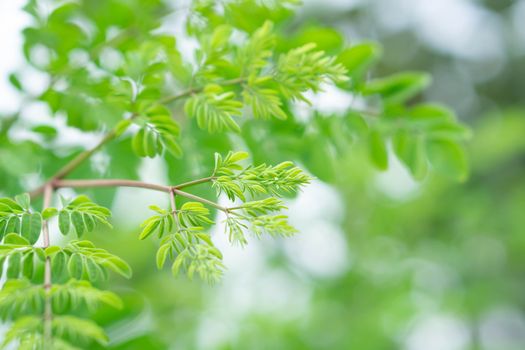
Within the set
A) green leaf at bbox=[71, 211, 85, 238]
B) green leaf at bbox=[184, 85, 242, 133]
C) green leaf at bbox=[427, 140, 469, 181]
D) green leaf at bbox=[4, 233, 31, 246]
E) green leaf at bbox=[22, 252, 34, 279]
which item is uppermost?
green leaf at bbox=[427, 140, 469, 181]

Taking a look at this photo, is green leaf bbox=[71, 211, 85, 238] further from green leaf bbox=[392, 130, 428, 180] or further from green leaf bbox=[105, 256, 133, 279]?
green leaf bbox=[392, 130, 428, 180]

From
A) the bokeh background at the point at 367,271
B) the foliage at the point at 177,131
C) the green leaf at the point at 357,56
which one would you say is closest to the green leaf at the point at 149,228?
the foliage at the point at 177,131

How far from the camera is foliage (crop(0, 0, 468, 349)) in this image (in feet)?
1.42

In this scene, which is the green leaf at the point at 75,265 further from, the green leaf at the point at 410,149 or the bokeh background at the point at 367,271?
the bokeh background at the point at 367,271

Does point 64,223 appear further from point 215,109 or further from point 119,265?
point 215,109

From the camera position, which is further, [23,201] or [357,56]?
[357,56]

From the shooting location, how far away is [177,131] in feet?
1.80

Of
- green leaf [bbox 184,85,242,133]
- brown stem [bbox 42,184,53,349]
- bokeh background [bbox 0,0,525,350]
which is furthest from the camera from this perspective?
bokeh background [bbox 0,0,525,350]

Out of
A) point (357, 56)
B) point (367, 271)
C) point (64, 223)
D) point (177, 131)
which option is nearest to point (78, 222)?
point (64, 223)

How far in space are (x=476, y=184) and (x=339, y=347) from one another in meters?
1.50

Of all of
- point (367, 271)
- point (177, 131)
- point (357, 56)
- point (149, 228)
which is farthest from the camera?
point (367, 271)

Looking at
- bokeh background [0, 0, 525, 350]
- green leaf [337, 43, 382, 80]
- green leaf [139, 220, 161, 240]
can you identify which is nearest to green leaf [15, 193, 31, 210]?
green leaf [139, 220, 161, 240]

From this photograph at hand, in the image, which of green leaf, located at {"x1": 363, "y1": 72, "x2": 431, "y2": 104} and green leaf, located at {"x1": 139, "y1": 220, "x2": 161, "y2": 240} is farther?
green leaf, located at {"x1": 363, "y1": 72, "x2": 431, "y2": 104}

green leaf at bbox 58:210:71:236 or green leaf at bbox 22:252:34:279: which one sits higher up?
green leaf at bbox 58:210:71:236
